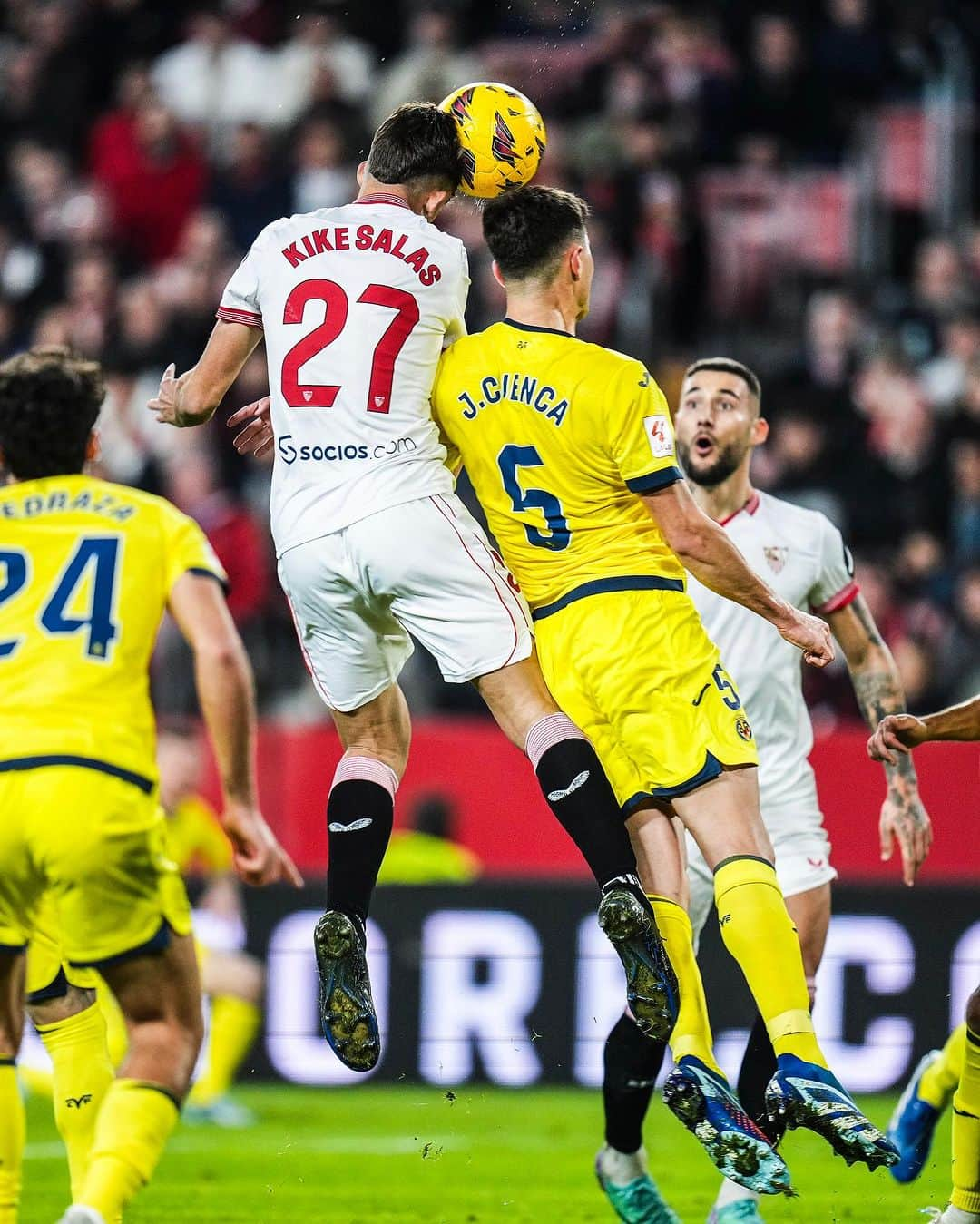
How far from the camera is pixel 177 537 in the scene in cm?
528

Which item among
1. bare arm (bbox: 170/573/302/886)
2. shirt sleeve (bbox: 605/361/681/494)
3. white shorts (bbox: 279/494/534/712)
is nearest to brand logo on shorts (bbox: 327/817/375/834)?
white shorts (bbox: 279/494/534/712)

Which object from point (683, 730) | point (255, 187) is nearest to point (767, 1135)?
point (683, 730)

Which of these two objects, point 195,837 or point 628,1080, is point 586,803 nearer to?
point 628,1080

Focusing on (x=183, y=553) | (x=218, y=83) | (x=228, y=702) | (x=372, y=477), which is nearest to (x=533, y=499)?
(x=372, y=477)

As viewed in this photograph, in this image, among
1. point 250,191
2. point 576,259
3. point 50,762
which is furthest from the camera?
point 250,191

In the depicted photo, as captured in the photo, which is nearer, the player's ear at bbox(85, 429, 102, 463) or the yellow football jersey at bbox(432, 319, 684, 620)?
the player's ear at bbox(85, 429, 102, 463)

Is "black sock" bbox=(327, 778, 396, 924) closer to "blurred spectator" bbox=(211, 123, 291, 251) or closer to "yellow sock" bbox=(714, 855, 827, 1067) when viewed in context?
"yellow sock" bbox=(714, 855, 827, 1067)

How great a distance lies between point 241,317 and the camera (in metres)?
6.24

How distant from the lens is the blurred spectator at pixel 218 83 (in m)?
14.8

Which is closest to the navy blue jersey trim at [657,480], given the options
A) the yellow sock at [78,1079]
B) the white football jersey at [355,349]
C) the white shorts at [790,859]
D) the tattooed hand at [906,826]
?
the white football jersey at [355,349]

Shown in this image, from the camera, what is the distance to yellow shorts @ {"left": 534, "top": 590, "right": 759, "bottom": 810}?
5.93m

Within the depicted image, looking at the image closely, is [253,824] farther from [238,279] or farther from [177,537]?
[238,279]

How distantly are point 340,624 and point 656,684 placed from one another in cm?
101

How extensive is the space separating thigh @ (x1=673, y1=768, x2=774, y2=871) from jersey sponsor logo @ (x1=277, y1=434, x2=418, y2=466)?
1348 millimetres
